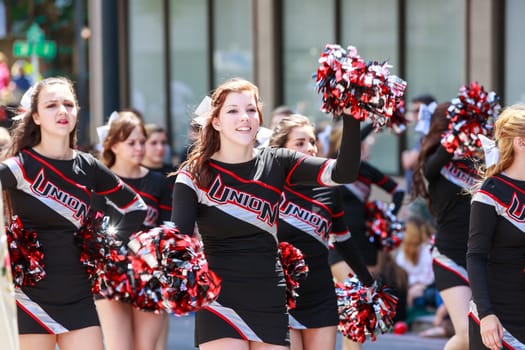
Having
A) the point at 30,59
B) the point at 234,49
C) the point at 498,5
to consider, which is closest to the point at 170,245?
the point at 498,5

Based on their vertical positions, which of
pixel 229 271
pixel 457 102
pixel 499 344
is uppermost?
pixel 457 102

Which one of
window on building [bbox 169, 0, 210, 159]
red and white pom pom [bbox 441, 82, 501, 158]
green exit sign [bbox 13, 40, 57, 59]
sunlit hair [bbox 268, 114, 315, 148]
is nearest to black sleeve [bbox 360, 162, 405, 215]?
red and white pom pom [bbox 441, 82, 501, 158]

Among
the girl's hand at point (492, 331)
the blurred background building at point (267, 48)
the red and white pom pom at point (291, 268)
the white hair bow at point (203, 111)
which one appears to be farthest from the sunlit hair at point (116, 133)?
the blurred background building at point (267, 48)

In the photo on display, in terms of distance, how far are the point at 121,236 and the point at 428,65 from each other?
6164mm

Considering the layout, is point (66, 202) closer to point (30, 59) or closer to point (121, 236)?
point (121, 236)

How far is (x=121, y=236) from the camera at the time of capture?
6352 mm

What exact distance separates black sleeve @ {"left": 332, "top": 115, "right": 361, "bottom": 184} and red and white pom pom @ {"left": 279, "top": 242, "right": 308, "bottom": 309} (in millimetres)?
748

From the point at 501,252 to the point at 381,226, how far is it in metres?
3.17

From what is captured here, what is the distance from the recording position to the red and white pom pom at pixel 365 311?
18.1 feet

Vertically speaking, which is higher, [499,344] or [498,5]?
[498,5]

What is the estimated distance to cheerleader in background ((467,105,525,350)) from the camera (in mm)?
4598

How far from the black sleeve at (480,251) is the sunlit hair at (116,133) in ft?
9.61

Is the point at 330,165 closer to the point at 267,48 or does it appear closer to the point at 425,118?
the point at 425,118

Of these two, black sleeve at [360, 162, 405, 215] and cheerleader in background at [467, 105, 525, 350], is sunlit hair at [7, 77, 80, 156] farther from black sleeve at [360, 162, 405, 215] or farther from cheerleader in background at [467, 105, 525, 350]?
black sleeve at [360, 162, 405, 215]
